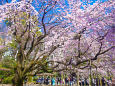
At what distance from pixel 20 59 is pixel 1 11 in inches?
105

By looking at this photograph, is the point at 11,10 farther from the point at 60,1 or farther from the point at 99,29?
the point at 99,29

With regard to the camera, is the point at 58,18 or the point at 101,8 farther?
the point at 58,18

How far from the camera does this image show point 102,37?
15.9 feet

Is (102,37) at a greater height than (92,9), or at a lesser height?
lesser

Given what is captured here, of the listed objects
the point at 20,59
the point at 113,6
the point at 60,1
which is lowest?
the point at 20,59

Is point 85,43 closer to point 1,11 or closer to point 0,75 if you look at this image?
point 1,11

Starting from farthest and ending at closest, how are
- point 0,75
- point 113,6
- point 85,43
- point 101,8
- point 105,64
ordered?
point 0,75 → point 105,64 → point 85,43 → point 101,8 → point 113,6

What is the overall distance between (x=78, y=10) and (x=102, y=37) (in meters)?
1.58

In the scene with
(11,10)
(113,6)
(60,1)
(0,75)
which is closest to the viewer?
(113,6)

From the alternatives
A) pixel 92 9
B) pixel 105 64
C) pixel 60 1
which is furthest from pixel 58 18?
pixel 105 64

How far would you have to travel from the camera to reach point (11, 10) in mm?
5328

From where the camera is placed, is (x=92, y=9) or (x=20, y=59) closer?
(x=92, y=9)

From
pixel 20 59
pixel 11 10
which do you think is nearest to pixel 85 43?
pixel 20 59

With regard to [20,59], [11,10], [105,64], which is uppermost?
[11,10]
